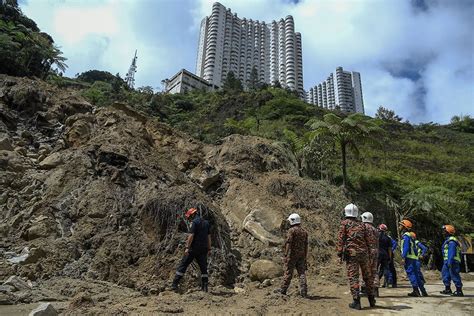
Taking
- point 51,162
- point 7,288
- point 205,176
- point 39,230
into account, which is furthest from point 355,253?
point 51,162

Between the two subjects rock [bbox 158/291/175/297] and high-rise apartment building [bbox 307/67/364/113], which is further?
high-rise apartment building [bbox 307/67/364/113]

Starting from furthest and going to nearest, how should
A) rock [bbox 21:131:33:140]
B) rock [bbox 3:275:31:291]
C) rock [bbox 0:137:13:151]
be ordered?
1. rock [bbox 21:131:33:140]
2. rock [bbox 0:137:13:151]
3. rock [bbox 3:275:31:291]

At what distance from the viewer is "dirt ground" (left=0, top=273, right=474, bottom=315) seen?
5.25m

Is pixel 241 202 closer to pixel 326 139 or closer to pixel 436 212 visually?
pixel 326 139

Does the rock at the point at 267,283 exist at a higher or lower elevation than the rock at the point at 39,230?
lower

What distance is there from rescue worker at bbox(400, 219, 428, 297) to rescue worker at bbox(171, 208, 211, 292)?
13.1 feet

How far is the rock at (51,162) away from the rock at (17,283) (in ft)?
14.5

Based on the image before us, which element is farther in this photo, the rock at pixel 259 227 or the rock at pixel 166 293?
the rock at pixel 259 227

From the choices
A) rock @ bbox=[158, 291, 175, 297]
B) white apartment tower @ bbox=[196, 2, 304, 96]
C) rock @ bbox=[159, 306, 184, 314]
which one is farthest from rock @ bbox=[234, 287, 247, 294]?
white apartment tower @ bbox=[196, 2, 304, 96]

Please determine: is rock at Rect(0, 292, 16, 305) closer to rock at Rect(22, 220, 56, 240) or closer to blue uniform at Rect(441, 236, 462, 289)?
rock at Rect(22, 220, 56, 240)

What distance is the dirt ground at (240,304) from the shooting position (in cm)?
525

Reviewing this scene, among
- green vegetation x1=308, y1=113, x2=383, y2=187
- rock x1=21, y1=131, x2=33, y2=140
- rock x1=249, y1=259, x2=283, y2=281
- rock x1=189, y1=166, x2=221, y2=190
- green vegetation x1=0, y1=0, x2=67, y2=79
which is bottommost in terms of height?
rock x1=249, y1=259, x2=283, y2=281

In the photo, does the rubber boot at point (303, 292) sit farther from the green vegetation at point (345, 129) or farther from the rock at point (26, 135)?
the green vegetation at point (345, 129)

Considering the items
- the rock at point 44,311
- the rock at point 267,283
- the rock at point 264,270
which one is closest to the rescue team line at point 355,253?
the rock at point 267,283
